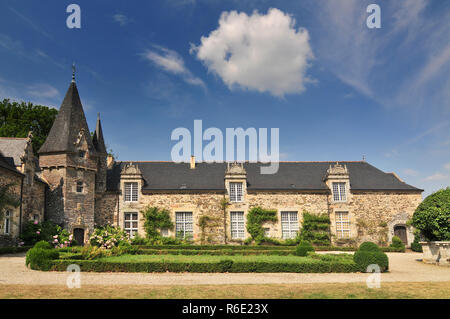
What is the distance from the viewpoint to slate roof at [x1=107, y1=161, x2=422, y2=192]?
27.0 metres

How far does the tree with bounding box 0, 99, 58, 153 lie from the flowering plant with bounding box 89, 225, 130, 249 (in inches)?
534

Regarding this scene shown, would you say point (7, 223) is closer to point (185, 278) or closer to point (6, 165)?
point (6, 165)

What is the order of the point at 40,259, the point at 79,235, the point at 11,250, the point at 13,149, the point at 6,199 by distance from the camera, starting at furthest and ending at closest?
the point at 79,235, the point at 13,149, the point at 6,199, the point at 11,250, the point at 40,259

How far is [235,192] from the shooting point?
2689 centimetres

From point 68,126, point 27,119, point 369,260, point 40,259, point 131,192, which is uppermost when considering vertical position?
point 27,119

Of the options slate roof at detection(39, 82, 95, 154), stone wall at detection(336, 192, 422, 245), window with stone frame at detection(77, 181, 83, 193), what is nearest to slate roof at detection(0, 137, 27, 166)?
slate roof at detection(39, 82, 95, 154)

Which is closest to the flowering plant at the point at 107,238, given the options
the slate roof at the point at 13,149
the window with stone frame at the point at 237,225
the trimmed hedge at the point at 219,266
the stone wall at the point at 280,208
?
the stone wall at the point at 280,208

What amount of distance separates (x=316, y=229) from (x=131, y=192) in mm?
13942

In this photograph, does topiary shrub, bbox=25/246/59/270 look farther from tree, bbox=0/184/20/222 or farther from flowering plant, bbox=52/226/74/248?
flowering plant, bbox=52/226/74/248

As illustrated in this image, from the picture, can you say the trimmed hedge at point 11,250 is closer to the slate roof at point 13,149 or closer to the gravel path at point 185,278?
the gravel path at point 185,278

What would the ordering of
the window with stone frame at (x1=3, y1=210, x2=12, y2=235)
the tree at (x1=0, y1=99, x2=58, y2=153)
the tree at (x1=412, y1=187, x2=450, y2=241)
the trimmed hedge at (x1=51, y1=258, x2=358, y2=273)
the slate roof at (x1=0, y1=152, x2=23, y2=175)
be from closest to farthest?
the trimmed hedge at (x1=51, y1=258, x2=358, y2=273)
the tree at (x1=412, y1=187, x2=450, y2=241)
the slate roof at (x1=0, y1=152, x2=23, y2=175)
the window with stone frame at (x1=3, y1=210, x2=12, y2=235)
the tree at (x1=0, y1=99, x2=58, y2=153)

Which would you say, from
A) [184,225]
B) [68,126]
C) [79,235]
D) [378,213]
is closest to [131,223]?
[79,235]
